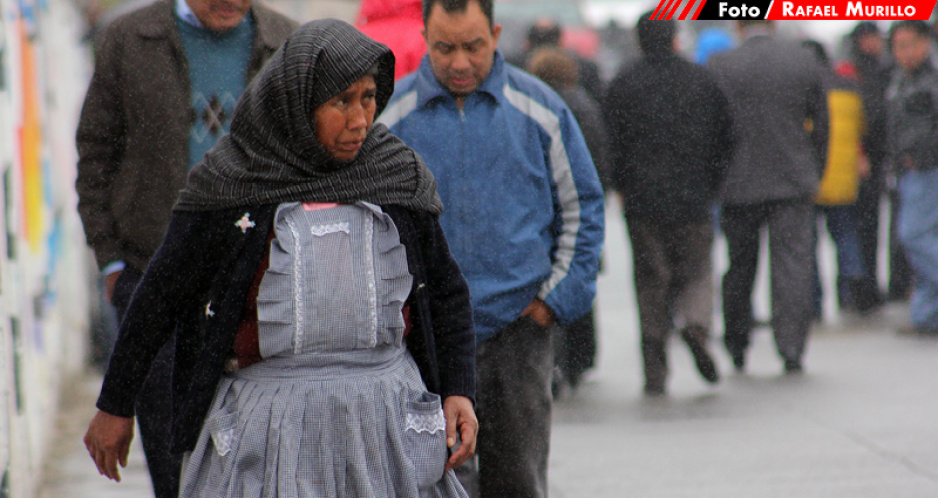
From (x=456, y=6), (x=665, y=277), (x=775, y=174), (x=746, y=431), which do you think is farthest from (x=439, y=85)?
(x=775, y=174)

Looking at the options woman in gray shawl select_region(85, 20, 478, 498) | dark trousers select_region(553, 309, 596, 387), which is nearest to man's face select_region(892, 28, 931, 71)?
dark trousers select_region(553, 309, 596, 387)

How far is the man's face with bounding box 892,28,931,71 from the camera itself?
923cm

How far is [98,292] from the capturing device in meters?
9.13

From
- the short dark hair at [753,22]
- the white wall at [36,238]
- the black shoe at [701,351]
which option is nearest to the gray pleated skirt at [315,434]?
the white wall at [36,238]

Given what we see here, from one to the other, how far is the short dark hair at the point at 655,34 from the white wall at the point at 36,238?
11.1 feet

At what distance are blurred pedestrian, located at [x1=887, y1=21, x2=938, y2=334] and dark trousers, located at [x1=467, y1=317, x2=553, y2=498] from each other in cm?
594

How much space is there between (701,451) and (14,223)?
326 centimetres

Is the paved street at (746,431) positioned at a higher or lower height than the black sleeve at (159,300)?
lower

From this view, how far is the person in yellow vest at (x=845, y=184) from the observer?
33.1 feet

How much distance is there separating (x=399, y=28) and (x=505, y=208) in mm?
1190

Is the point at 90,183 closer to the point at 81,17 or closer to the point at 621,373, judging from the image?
the point at 621,373

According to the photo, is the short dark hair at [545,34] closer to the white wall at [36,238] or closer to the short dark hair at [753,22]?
the short dark hair at [753,22]

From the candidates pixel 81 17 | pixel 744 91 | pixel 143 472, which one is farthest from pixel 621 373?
pixel 81 17

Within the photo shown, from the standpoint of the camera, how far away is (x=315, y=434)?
9.46 feet
